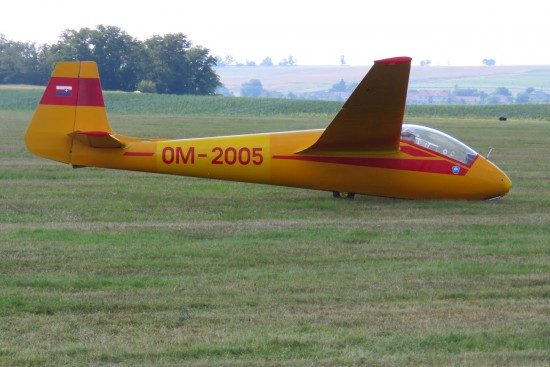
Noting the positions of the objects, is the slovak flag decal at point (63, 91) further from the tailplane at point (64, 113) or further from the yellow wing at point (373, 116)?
the yellow wing at point (373, 116)

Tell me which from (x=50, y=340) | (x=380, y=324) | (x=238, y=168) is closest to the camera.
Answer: (x=50, y=340)

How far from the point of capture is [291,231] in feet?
40.1

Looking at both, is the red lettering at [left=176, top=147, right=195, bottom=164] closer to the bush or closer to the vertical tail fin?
the vertical tail fin

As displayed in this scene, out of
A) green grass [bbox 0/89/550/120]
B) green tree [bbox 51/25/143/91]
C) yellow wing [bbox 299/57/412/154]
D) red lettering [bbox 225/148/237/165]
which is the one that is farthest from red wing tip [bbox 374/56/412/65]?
green tree [bbox 51/25/143/91]

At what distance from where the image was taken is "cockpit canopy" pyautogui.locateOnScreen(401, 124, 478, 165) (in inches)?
605

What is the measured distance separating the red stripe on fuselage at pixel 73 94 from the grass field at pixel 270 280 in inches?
62.0

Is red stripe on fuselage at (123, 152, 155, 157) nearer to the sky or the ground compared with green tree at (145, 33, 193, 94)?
nearer to the ground

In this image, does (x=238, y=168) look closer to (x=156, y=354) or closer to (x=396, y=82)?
(x=396, y=82)

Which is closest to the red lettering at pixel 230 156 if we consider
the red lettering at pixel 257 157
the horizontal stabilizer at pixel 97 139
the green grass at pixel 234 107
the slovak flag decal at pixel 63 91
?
the red lettering at pixel 257 157

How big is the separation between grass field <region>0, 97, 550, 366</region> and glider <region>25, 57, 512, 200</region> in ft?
1.31

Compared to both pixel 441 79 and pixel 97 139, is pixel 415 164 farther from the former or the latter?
pixel 441 79

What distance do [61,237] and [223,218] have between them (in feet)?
9.26

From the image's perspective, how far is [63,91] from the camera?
15.6 m

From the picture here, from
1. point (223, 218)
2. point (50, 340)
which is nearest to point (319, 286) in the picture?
point (50, 340)
